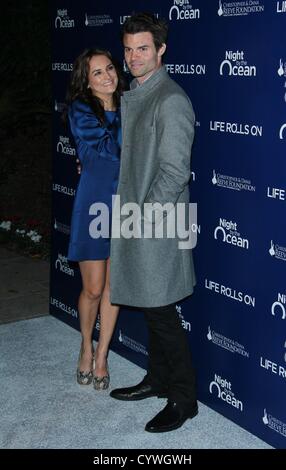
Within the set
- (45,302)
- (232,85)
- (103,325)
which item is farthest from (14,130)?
(232,85)

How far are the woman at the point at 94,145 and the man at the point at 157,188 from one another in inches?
12.0

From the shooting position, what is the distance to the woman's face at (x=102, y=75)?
13.8ft

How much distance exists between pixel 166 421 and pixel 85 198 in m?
1.32

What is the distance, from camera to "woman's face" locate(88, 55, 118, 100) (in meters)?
4.22

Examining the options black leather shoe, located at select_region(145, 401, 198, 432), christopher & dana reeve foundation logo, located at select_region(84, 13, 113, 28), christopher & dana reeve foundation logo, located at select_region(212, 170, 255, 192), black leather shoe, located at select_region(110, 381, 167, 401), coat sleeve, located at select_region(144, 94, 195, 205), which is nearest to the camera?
coat sleeve, located at select_region(144, 94, 195, 205)

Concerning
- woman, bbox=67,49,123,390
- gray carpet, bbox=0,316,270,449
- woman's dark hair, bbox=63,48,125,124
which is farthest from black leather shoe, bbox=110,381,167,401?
woman's dark hair, bbox=63,48,125,124

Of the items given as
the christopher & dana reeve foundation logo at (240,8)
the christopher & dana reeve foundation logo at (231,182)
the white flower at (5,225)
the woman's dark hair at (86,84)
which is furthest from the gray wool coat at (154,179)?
the white flower at (5,225)

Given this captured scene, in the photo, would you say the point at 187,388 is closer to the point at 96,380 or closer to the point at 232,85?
the point at 96,380

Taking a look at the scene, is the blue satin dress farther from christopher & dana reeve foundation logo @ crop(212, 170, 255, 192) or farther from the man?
christopher & dana reeve foundation logo @ crop(212, 170, 255, 192)

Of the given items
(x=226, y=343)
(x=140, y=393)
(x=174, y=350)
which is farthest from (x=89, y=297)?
(x=226, y=343)

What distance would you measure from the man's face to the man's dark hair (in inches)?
0.7

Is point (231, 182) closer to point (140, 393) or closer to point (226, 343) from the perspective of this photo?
point (226, 343)

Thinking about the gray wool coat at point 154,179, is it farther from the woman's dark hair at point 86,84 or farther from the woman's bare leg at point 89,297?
the woman's bare leg at point 89,297

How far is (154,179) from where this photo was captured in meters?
3.78
